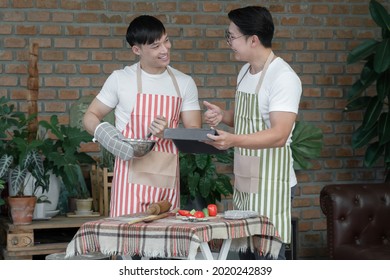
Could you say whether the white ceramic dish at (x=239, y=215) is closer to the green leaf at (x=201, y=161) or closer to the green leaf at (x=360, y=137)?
the green leaf at (x=201, y=161)

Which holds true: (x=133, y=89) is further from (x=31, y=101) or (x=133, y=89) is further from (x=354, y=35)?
(x=354, y=35)

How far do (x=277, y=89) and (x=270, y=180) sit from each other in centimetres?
39

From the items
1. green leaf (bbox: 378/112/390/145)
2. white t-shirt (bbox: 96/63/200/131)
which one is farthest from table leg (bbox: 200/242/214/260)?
green leaf (bbox: 378/112/390/145)

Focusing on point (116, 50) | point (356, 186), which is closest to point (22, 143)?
point (116, 50)

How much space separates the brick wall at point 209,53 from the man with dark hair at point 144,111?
1.79 meters

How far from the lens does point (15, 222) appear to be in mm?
4734

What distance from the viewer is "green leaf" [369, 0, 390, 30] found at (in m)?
5.70

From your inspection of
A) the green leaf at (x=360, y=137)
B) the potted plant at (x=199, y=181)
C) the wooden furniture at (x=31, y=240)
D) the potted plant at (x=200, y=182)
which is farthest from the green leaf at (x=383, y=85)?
the wooden furniture at (x=31, y=240)

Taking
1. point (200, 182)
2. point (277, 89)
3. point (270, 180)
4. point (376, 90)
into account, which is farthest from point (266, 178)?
point (376, 90)

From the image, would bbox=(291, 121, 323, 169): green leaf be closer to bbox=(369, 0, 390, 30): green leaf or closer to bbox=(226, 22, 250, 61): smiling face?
bbox=(369, 0, 390, 30): green leaf

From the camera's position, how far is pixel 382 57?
18.2ft

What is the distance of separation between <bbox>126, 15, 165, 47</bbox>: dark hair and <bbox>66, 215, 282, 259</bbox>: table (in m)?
0.82

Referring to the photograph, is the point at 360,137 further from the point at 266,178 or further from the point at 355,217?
the point at 266,178

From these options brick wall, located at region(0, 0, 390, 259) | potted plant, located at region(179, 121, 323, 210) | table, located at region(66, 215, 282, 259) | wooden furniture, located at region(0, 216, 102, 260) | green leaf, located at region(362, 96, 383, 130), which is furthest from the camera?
green leaf, located at region(362, 96, 383, 130)
